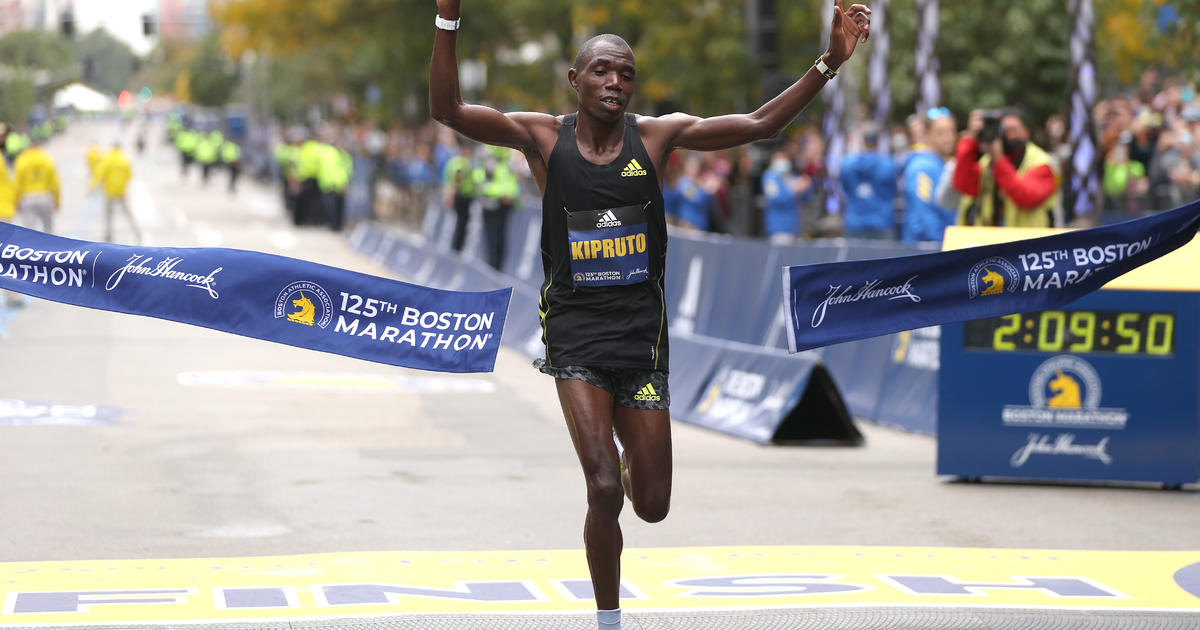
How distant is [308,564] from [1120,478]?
190 inches

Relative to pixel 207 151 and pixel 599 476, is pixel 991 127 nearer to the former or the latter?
pixel 599 476

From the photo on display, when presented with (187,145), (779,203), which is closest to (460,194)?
(779,203)

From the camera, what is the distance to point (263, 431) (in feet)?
38.6

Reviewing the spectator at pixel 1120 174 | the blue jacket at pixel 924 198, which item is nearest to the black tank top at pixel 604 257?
the blue jacket at pixel 924 198

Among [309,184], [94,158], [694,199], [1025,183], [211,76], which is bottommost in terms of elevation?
[1025,183]

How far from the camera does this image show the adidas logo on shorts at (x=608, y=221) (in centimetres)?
577

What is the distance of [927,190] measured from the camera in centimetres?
1465

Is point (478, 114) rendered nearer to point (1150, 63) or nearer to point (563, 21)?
point (1150, 63)

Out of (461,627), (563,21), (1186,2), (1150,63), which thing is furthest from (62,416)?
(563,21)

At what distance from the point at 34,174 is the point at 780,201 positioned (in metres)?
8.73

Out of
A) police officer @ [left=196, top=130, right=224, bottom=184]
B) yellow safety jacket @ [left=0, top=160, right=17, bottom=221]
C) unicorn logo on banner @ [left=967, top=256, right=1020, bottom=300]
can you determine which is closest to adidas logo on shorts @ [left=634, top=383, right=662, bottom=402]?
unicorn logo on banner @ [left=967, top=256, right=1020, bottom=300]

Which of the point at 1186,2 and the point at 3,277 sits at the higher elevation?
the point at 1186,2

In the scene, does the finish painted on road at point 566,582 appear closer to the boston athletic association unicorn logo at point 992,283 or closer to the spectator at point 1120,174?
the boston athletic association unicorn logo at point 992,283

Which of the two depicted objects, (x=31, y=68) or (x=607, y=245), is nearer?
(x=607, y=245)
